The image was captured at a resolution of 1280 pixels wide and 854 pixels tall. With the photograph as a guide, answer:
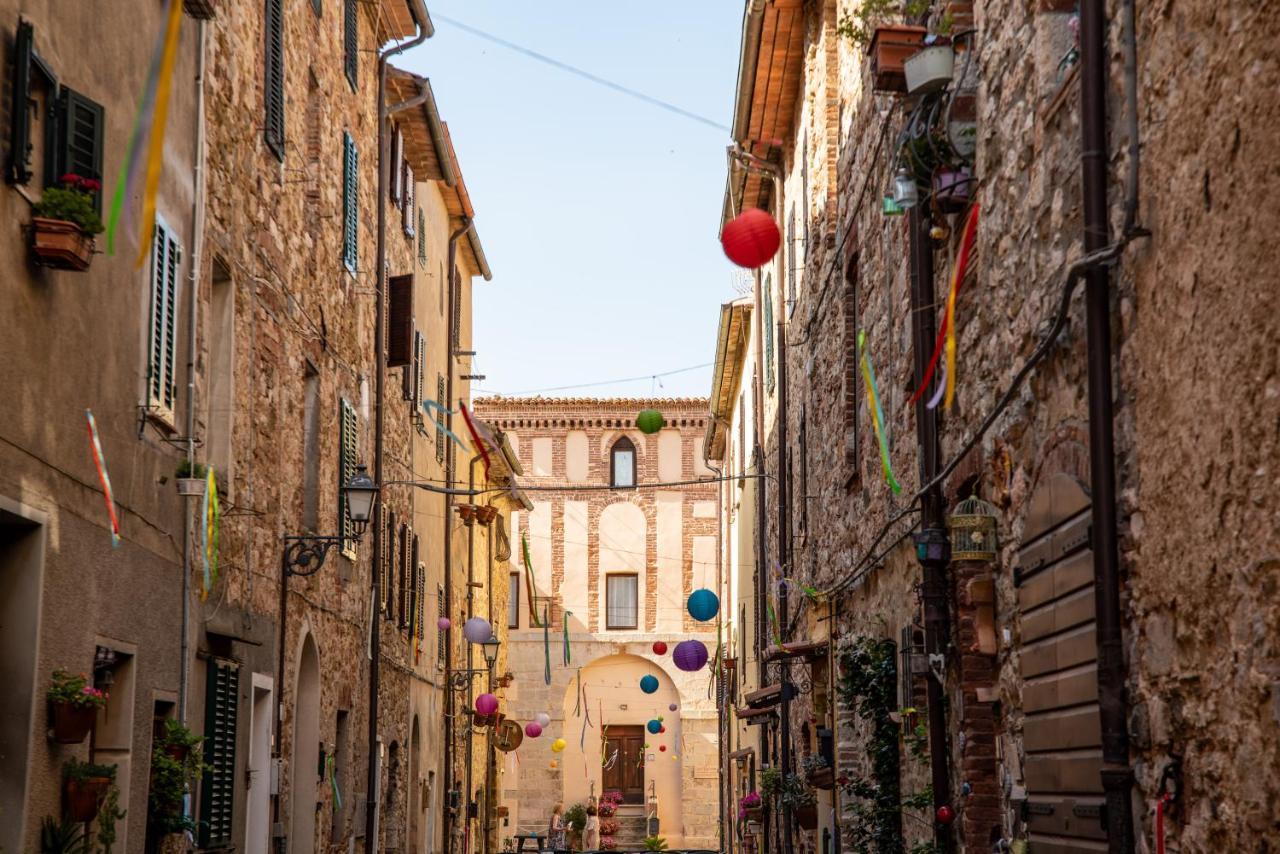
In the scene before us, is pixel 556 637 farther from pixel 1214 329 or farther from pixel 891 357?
pixel 1214 329

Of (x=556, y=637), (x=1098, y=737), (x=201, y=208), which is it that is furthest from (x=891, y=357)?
(x=556, y=637)

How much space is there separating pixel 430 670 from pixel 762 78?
34.0 feet

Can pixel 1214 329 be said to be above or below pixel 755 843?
above

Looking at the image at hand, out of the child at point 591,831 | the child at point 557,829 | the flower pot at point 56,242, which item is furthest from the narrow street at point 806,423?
the child at point 591,831

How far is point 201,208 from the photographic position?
10.6 metres

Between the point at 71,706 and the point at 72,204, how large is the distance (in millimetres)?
2346

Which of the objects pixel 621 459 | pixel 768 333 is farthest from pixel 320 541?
pixel 621 459

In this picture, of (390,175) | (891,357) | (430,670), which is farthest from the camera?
(430,670)

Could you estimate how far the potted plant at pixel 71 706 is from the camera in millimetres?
7793

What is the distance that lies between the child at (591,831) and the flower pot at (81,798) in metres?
35.6

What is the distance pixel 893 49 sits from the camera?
941 centimetres

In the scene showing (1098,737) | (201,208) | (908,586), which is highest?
(201,208)

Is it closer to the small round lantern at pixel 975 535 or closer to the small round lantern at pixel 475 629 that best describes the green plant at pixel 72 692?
the small round lantern at pixel 975 535

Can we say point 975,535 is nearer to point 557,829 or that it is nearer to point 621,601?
point 557,829
